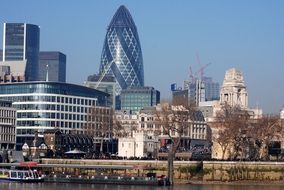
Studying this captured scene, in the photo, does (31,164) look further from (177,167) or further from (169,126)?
(169,126)

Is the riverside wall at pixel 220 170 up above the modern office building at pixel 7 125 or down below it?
below

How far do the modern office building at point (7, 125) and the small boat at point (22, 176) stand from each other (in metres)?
63.0

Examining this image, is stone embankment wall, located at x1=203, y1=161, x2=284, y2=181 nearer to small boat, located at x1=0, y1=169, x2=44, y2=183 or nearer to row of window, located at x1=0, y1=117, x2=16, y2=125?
small boat, located at x1=0, y1=169, x2=44, y2=183

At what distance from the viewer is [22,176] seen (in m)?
117

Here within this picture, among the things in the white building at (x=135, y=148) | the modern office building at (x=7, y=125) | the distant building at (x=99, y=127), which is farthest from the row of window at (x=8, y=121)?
the white building at (x=135, y=148)

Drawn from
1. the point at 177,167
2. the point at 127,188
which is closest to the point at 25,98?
the point at 177,167

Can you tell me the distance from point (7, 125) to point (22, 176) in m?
67.1

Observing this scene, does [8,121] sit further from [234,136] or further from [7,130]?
[234,136]

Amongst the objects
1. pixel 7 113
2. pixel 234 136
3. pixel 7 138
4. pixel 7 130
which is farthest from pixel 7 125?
pixel 234 136

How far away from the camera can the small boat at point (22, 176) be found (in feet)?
379

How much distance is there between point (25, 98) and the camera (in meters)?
200

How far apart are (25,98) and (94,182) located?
89234mm

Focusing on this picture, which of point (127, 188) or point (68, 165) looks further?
point (68, 165)

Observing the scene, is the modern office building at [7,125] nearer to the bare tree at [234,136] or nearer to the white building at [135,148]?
the white building at [135,148]
